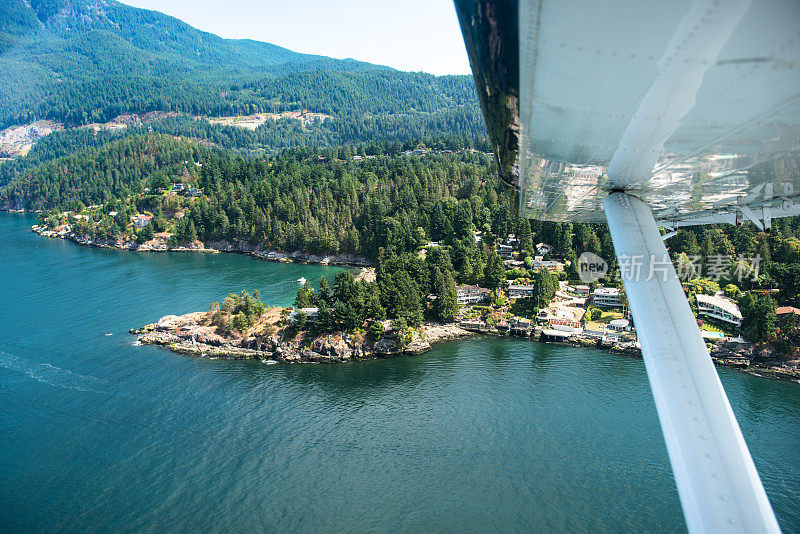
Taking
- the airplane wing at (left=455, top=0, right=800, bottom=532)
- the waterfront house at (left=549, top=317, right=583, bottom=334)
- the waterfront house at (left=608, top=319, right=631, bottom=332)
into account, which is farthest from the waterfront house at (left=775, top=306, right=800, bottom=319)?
the airplane wing at (left=455, top=0, right=800, bottom=532)

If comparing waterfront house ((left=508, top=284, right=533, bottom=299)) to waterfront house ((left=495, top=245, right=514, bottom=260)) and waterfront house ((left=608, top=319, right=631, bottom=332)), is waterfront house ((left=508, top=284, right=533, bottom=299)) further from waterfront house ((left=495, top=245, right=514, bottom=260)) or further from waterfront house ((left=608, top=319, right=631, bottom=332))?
waterfront house ((left=495, top=245, right=514, bottom=260))

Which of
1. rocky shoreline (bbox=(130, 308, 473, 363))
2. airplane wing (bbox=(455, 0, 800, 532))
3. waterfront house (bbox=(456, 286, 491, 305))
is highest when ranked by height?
airplane wing (bbox=(455, 0, 800, 532))

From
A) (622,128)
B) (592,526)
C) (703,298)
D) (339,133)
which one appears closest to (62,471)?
(592,526)

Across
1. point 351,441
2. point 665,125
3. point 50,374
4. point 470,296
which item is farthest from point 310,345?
point 665,125

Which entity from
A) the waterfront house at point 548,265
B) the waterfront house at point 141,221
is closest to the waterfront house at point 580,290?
the waterfront house at point 548,265

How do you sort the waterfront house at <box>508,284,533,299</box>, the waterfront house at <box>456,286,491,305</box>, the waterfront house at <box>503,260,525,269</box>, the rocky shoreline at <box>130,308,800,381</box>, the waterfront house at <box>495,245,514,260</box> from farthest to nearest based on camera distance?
1. the waterfront house at <box>495,245,514,260</box>
2. the waterfront house at <box>503,260,525,269</box>
3. the waterfront house at <box>456,286,491,305</box>
4. the waterfront house at <box>508,284,533,299</box>
5. the rocky shoreline at <box>130,308,800,381</box>

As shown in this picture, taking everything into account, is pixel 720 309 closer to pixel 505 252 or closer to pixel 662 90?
pixel 505 252

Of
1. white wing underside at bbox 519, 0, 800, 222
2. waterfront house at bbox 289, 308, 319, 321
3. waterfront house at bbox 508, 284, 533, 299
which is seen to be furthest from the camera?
waterfront house at bbox 508, 284, 533, 299
